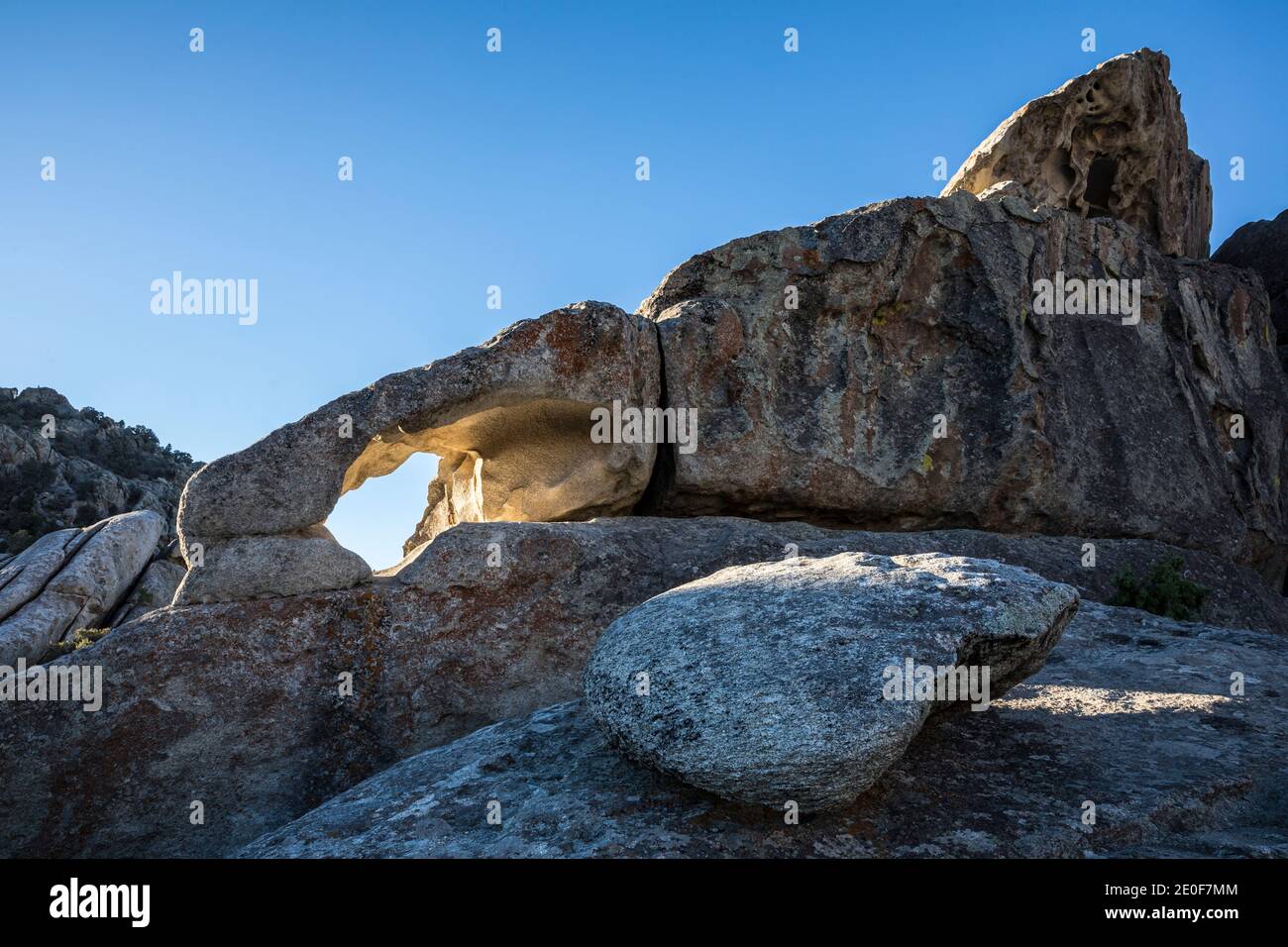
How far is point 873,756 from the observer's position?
4.02m

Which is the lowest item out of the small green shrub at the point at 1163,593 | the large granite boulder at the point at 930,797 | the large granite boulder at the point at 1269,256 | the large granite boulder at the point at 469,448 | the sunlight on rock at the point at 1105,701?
the large granite boulder at the point at 930,797

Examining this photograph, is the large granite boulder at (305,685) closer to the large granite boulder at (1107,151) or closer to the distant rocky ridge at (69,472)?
the large granite boulder at (1107,151)

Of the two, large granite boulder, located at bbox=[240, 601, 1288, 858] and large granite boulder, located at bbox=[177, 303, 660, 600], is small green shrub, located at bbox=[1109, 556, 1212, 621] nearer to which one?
large granite boulder, located at bbox=[240, 601, 1288, 858]

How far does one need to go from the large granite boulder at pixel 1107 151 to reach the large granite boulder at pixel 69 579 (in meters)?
17.7

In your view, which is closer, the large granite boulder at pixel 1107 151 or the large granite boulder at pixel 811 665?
the large granite boulder at pixel 811 665

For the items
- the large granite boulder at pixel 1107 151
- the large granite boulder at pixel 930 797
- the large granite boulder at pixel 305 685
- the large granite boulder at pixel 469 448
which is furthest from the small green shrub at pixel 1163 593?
the large granite boulder at pixel 1107 151

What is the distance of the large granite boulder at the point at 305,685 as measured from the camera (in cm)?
625

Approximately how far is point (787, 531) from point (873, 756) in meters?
5.29

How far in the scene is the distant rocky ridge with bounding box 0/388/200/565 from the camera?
31.9 meters

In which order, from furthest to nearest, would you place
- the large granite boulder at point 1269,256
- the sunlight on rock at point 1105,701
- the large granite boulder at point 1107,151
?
the large granite boulder at point 1269,256, the large granite boulder at point 1107,151, the sunlight on rock at point 1105,701

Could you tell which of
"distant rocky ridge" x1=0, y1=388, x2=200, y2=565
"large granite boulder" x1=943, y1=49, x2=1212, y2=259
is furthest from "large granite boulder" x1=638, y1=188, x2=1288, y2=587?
"distant rocky ridge" x1=0, y1=388, x2=200, y2=565

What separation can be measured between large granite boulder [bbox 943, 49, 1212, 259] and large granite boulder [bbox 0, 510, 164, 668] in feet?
58.0

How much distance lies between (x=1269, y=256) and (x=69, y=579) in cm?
2403
